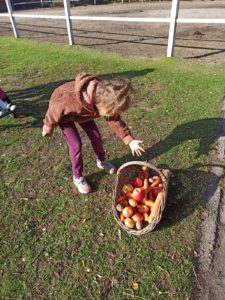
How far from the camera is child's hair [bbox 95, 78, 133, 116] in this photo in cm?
265

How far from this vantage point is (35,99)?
6.05 meters

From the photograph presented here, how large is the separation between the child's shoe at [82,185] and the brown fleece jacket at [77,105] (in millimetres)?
710

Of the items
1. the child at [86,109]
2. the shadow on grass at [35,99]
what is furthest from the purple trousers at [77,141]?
the shadow on grass at [35,99]

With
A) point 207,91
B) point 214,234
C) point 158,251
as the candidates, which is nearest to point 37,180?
point 158,251

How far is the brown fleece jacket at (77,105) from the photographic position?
2.79 meters

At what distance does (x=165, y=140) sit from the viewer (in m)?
4.44

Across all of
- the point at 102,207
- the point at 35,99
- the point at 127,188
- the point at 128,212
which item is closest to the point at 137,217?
the point at 128,212

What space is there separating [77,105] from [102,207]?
1.14m

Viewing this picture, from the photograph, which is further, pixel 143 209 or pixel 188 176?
pixel 188 176

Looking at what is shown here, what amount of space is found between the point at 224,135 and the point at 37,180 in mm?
2560

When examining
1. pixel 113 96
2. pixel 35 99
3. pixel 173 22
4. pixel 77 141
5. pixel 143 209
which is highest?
pixel 113 96

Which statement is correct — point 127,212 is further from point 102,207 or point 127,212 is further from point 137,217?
point 102,207

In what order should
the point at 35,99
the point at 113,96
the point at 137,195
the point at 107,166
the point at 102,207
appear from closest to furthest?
the point at 113,96 < the point at 137,195 < the point at 102,207 < the point at 107,166 < the point at 35,99

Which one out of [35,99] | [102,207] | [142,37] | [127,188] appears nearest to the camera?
[127,188]
